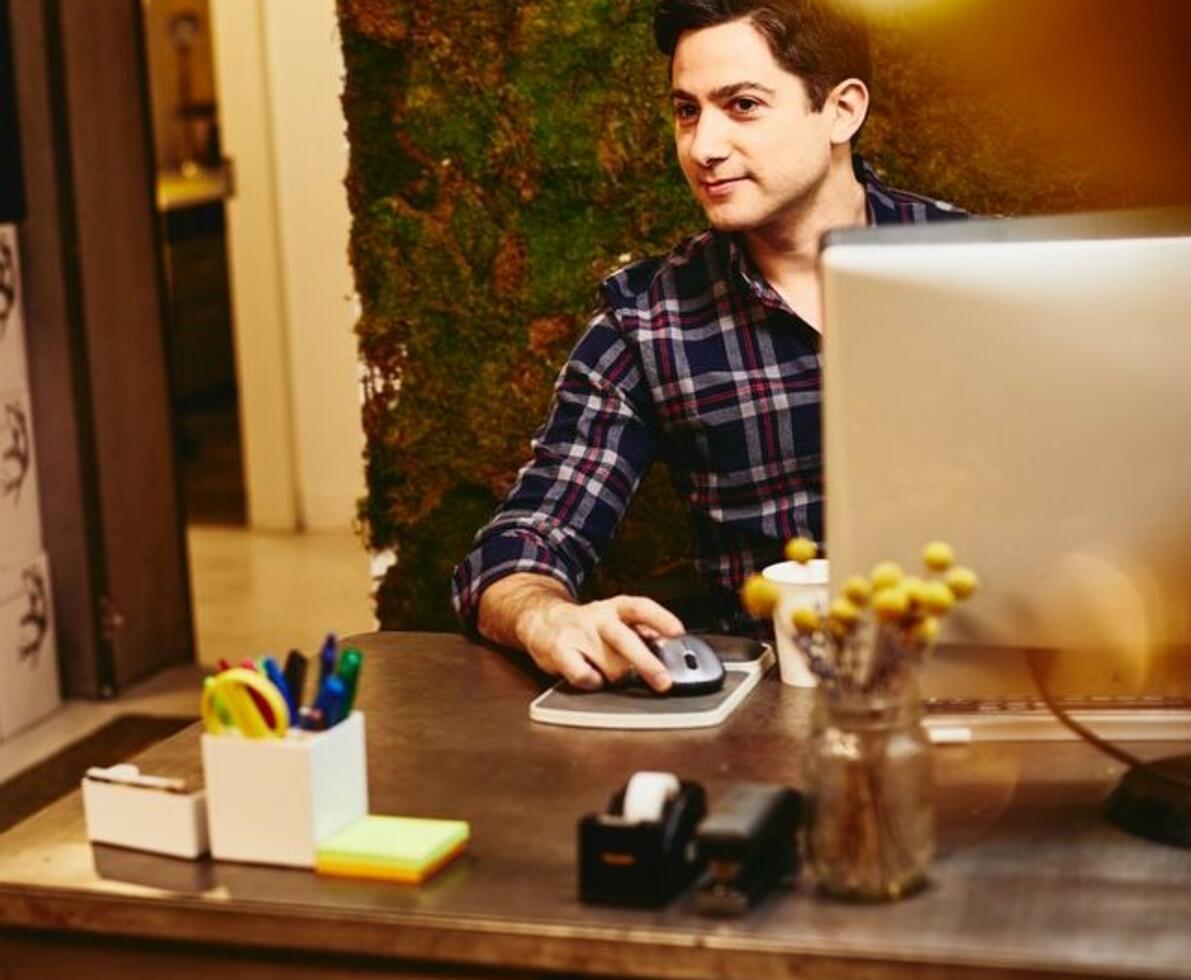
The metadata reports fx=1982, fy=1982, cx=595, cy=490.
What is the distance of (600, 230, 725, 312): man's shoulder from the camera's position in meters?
2.46

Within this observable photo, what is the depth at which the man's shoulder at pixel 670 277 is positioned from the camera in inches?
97.0

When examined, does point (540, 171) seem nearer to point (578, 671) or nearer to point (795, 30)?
Result: point (795, 30)

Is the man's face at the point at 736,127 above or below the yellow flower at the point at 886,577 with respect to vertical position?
above

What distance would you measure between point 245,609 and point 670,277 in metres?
3.06

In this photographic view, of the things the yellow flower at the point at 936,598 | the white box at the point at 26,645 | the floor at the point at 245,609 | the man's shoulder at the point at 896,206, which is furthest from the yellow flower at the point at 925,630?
the white box at the point at 26,645

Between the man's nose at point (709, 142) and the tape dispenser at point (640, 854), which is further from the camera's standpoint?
the man's nose at point (709, 142)

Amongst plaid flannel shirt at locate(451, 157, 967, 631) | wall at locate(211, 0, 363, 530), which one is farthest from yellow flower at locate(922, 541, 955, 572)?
wall at locate(211, 0, 363, 530)

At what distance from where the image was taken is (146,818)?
1531 millimetres

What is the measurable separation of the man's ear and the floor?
226 centimetres

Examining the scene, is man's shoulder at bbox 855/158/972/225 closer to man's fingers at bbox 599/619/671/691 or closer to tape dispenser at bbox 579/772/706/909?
man's fingers at bbox 599/619/671/691

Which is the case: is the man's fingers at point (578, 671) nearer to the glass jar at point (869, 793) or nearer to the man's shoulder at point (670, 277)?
the glass jar at point (869, 793)

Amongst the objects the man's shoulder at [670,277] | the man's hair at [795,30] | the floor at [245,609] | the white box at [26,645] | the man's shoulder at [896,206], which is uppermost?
the man's hair at [795,30]

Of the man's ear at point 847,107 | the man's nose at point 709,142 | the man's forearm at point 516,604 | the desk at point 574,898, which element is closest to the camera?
the desk at point 574,898

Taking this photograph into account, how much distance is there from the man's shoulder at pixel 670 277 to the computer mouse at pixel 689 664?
2.28 feet
